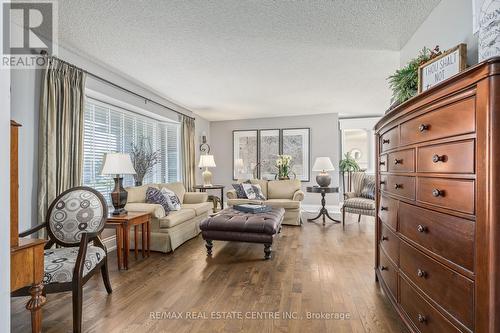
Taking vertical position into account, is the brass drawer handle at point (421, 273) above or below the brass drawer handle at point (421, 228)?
below

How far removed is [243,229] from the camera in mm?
3164

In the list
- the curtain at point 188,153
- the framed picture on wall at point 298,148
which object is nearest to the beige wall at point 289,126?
the framed picture on wall at point 298,148

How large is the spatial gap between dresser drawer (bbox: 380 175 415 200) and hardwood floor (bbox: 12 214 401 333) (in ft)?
3.13

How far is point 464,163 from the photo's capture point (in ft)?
3.47

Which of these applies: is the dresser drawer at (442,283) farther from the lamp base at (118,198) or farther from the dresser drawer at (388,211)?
the lamp base at (118,198)

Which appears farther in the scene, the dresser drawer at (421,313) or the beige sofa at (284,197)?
the beige sofa at (284,197)

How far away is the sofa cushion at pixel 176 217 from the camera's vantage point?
338cm

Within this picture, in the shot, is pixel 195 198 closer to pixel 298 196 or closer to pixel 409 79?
pixel 298 196

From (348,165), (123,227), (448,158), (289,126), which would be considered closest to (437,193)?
(448,158)

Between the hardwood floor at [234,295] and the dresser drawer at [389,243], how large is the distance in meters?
0.47

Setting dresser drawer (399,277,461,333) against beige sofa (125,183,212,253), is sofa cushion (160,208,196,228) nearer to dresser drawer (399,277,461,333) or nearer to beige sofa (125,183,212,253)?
beige sofa (125,183,212,253)

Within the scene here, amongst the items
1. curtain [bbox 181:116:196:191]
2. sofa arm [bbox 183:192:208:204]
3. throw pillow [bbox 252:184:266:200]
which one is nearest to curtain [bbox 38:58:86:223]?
sofa arm [bbox 183:192:208:204]

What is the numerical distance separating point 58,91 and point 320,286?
11.1ft

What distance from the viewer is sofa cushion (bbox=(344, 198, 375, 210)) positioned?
4477 millimetres
